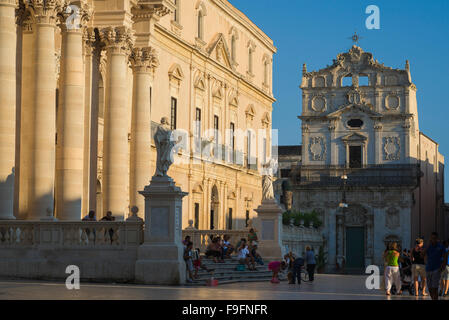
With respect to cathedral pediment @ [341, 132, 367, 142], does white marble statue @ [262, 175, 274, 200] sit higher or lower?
lower

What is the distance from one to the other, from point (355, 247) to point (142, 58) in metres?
48.9

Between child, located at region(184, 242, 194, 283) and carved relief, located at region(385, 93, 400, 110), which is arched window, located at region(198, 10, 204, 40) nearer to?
child, located at region(184, 242, 194, 283)

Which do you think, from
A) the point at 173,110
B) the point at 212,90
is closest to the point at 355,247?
the point at 212,90

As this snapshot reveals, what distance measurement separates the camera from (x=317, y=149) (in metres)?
82.9

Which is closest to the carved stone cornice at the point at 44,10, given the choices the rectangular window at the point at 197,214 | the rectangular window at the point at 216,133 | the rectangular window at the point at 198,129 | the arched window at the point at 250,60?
the rectangular window at the point at 198,129

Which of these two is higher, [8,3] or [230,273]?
[8,3]

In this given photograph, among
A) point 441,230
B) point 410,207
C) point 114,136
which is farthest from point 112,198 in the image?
point 441,230

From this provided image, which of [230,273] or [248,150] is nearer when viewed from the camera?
[230,273]

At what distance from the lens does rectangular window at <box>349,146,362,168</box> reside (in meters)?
81.3

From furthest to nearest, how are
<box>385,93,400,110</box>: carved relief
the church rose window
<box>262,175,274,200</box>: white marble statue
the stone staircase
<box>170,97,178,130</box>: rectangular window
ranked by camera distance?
the church rose window → <box>385,93,400,110</box>: carved relief → <box>170,97,178,130</box>: rectangular window → <box>262,175,274,200</box>: white marble statue → the stone staircase

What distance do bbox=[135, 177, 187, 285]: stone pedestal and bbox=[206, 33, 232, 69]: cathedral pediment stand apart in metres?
26.6

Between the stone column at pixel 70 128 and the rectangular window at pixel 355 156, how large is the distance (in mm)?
56003

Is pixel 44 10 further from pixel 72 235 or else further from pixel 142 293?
pixel 142 293

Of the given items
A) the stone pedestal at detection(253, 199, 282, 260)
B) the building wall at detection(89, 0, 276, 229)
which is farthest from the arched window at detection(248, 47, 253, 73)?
the stone pedestal at detection(253, 199, 282, 260)
